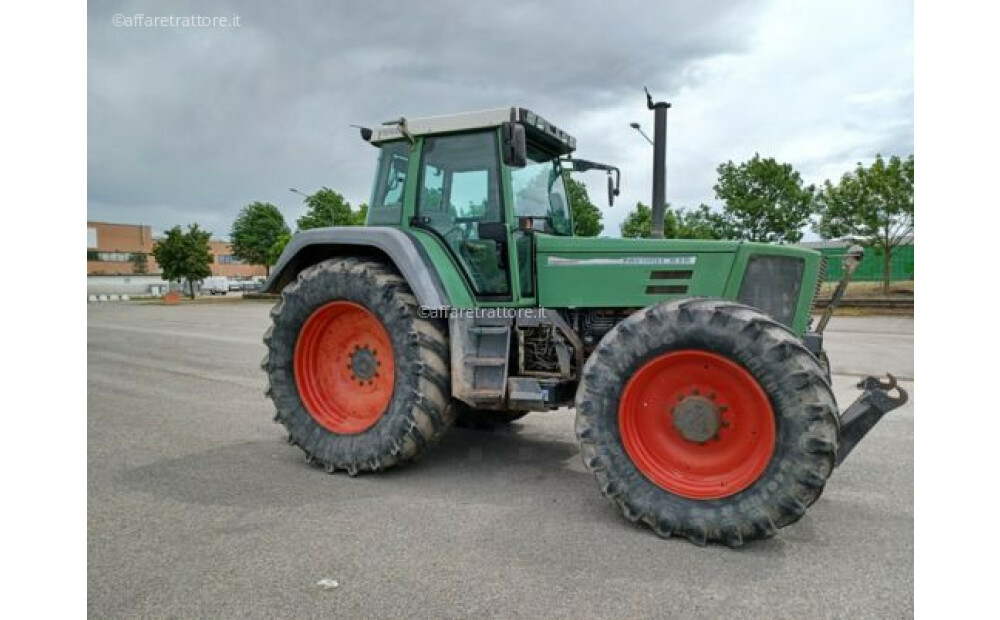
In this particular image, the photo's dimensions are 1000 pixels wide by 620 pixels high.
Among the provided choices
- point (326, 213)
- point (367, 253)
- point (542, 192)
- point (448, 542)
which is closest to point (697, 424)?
point (448, 542)

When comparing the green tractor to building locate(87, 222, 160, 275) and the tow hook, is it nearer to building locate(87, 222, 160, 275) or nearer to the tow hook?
the tow hook

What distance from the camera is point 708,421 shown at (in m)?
3.55

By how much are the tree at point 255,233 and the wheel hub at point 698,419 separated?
161 feet

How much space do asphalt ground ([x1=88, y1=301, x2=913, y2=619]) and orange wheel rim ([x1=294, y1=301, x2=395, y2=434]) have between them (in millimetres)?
490

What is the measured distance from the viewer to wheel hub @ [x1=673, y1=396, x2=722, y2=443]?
3551 mm

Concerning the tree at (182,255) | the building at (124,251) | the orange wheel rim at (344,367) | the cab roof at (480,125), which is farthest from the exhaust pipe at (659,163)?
the building at (124,251)

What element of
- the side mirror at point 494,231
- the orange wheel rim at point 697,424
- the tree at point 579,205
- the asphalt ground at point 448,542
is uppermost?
the tree at point 579,205

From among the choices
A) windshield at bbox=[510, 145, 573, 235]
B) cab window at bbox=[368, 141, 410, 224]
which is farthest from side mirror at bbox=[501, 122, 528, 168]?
cab window at bbox=[368, 141, 410, 224]

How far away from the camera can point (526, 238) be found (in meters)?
4.59

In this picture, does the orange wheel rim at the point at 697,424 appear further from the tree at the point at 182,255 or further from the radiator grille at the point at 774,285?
the tree at the point at 182,255

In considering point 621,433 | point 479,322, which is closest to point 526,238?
point 479,322

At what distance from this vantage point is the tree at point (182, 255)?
143 feet

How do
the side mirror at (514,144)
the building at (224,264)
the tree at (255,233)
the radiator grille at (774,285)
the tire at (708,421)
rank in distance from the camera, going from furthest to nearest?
the building at (224,264)
the tree at (255,233)
the radiator grille at (774,285)
the side mirror at (514,144)
the tire at (708,421)

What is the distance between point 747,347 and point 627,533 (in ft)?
4.14
